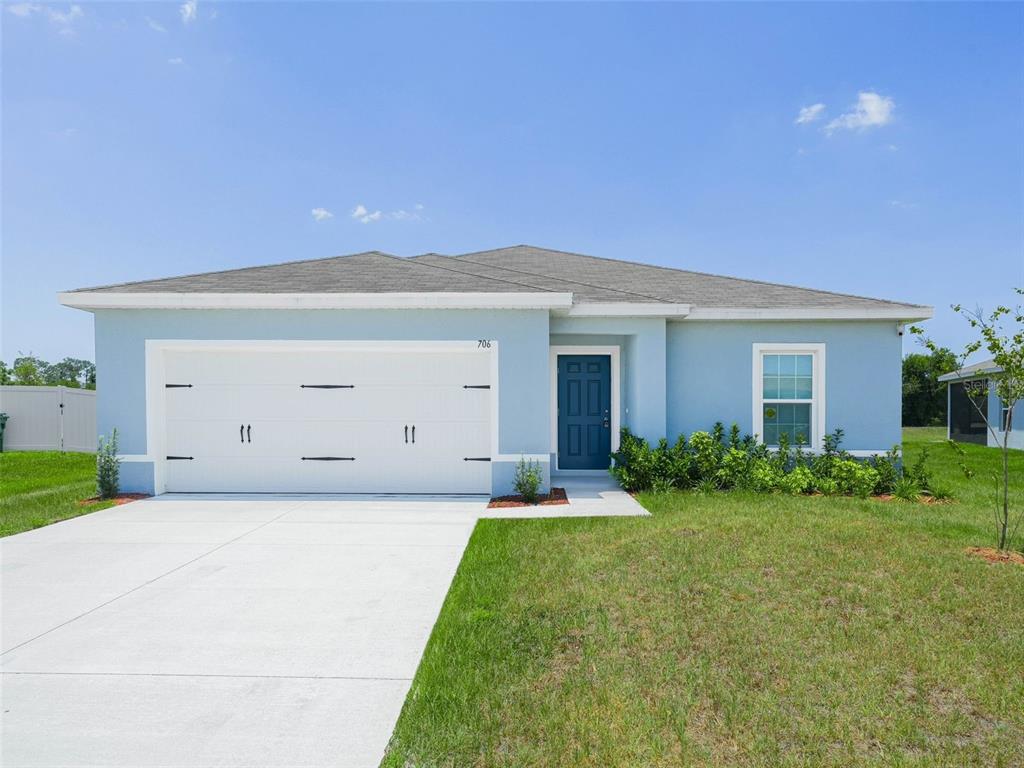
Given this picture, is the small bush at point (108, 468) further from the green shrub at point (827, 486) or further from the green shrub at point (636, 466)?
the green shrub at point (827, 486)

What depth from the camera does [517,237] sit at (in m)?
15.7

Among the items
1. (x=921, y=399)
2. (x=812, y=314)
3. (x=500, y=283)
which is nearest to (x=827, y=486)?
(x=812, y=314)

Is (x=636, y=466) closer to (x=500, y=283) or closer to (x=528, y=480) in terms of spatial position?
(x=528, y=480)

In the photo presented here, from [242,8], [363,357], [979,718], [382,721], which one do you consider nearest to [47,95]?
[242,8]

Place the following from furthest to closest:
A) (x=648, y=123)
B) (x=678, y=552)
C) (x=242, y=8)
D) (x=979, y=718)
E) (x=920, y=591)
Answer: (x=648, y=123)
(x=242, y=8)
(x=678, y=552)
(x=920, y=591)
(x=979, y=718)

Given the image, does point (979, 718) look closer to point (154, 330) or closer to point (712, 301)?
point (712, 301)

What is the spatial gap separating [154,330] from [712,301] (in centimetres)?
955

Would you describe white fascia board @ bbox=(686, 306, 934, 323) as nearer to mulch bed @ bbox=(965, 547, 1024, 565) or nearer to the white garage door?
the white garage door

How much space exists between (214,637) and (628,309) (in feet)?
23.8

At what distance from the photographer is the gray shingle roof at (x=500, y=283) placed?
27.7 ft

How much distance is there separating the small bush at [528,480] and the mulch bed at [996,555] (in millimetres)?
5055

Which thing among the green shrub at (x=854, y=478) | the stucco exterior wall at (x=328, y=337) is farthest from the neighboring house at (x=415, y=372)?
the green shrub at (x=854, y=478)

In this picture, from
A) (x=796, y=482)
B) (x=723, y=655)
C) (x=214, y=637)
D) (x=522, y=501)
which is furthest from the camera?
(x=796, y=482)

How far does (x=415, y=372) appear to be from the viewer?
8.52 meters
